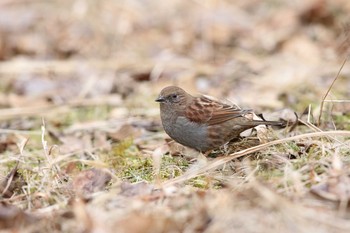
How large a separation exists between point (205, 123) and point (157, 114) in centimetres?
181

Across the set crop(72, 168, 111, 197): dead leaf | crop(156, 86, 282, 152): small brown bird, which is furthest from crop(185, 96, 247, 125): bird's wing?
crop(72, 168, 111, 197): dead leaf

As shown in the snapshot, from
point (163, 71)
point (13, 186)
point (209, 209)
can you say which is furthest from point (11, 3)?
point (209, 209)

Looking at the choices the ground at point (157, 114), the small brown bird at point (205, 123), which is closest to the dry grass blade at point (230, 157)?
the ground at point (157, 114)

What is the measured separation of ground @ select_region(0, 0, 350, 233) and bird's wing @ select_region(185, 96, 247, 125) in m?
0.22

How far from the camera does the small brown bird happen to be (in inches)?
192

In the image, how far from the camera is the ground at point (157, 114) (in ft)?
10.9

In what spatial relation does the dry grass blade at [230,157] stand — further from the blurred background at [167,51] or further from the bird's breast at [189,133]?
the blurred background at [167,51]

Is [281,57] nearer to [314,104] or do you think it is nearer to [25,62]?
[314,104]

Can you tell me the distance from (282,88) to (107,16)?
12.3 feet

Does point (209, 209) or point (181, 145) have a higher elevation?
point (209, 209)

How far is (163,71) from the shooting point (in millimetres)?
8516

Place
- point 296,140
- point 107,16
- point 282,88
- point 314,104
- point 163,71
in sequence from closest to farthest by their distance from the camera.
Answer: point 296,140
point 314,104
point 282,88
point 163,71
point 107,16

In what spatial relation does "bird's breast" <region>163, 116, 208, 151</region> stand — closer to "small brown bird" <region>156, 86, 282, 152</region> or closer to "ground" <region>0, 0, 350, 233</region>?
"small brown bird" <region>156, 86, 282, 152</region>

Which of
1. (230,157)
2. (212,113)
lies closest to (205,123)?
(212,113)
